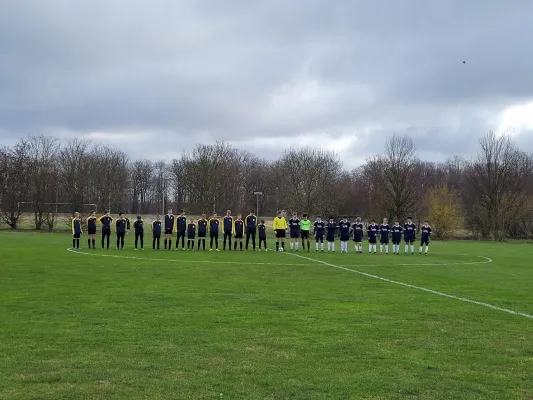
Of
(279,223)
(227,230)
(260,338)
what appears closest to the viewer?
(260,338)

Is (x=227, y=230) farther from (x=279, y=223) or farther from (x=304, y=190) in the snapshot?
(x=304, y=190)

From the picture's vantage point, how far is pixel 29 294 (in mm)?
12406

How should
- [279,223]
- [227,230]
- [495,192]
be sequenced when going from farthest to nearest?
[495,192]
[279,223]
[227,230]

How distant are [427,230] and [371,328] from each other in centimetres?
2252

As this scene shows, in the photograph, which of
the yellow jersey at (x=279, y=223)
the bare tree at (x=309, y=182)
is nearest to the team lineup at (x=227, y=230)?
the yellow jersey at (x=279, y=223)

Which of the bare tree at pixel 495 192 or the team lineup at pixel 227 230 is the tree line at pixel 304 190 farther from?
the team lineup at pixel 227 230

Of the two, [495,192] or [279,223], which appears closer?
[279,223]

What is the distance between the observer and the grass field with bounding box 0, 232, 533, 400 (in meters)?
6.05

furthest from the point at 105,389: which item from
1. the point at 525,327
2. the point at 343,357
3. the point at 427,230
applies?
the point at 427,230

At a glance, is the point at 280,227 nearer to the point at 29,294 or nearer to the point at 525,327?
the point at 29,294

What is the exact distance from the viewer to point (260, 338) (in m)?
8.32

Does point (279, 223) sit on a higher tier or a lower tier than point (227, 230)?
higher

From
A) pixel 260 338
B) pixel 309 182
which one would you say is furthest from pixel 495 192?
pixel 260 338

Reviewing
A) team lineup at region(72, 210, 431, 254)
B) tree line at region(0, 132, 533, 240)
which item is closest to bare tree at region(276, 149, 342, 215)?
tree line at region(0, 132, 533, 240)
